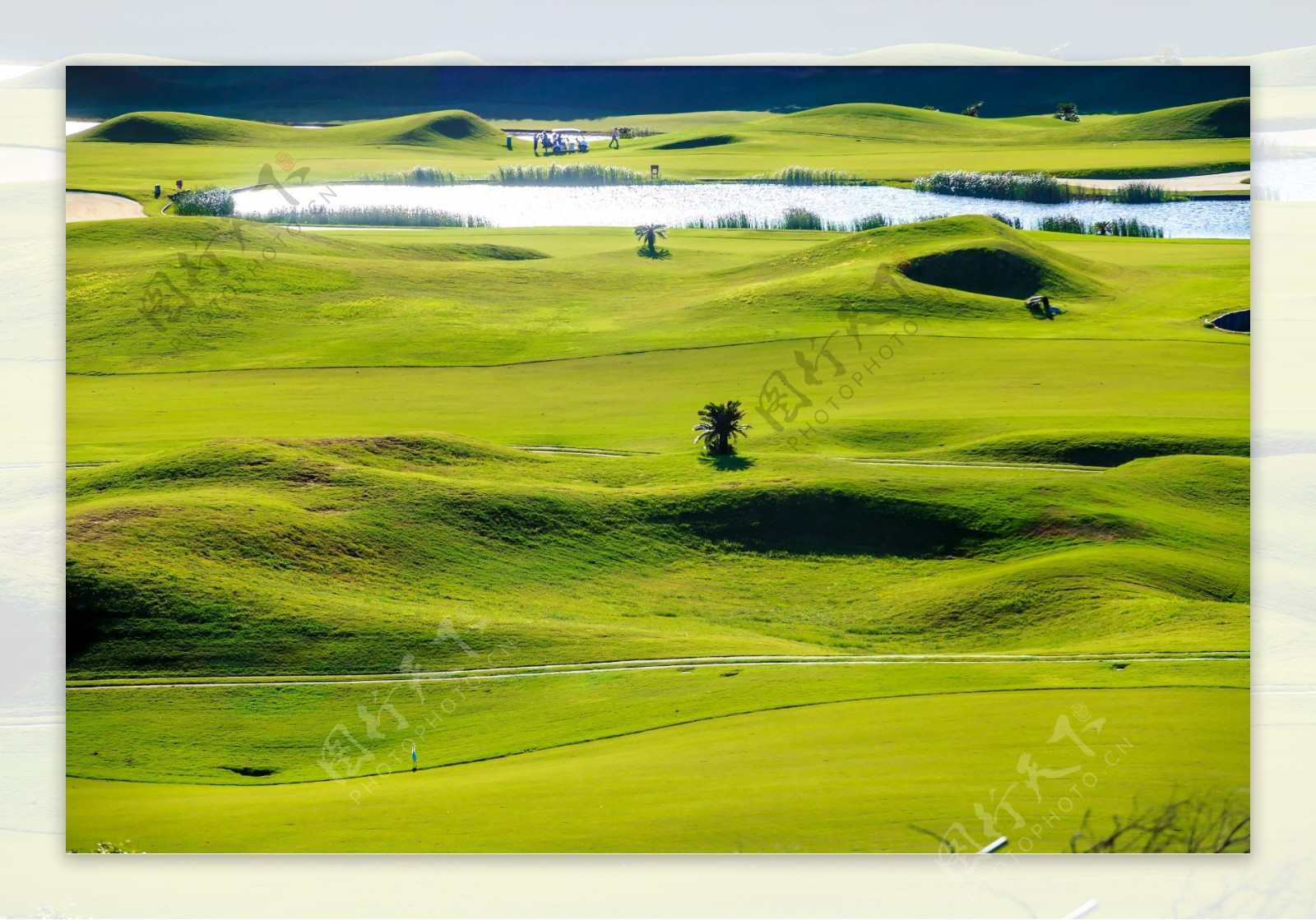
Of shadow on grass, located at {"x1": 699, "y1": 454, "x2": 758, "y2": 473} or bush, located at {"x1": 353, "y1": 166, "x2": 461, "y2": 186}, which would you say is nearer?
bush, located at {"x1": 353, "y1": 166, "x2": 461, "y2": 186}

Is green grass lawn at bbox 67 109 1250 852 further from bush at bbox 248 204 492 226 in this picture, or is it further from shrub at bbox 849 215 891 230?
shrub at bbox 849 215 891 230

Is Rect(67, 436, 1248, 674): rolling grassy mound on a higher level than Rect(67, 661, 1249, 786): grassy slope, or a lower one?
higher

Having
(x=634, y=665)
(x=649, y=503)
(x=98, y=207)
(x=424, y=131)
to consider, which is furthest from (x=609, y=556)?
(x=98, y=207)

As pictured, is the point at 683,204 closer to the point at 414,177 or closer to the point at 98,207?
the point at 414,177

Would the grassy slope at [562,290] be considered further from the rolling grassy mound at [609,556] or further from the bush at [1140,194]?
the rolling grassy mound at [609,556]

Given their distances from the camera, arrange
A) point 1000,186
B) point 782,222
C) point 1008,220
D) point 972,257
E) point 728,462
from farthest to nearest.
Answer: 1. point 972,257
2. point 728,462
3. point 782,222
4. point 1008,220
5. point 1000,186

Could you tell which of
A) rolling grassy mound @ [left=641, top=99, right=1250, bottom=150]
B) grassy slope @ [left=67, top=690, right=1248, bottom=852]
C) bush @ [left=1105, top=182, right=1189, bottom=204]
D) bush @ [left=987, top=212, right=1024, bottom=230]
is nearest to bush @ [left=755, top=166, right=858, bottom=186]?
rolling grassy mound @ [left=641, top=99, right=1250, bottom=150]
